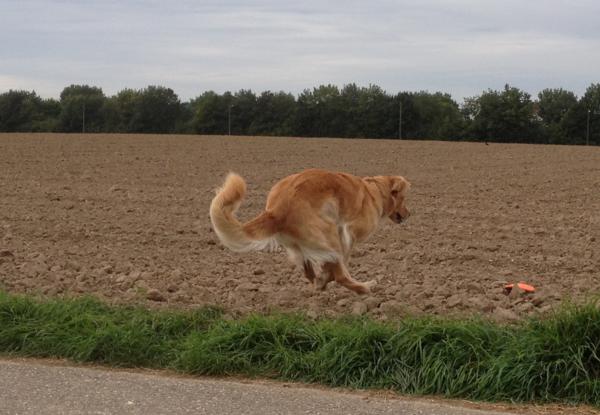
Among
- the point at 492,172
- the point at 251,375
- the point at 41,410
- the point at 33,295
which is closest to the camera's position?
the point at 41,410

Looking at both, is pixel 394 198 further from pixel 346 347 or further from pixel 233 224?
pixel 346 347

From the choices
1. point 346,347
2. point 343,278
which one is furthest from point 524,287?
point 346,347

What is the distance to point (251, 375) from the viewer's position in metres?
5.82

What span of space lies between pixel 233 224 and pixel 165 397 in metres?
2.27

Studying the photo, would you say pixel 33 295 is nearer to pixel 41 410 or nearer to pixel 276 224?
pixel 276 224

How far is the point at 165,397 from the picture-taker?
203 inches

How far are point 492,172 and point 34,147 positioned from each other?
1794 centimetres

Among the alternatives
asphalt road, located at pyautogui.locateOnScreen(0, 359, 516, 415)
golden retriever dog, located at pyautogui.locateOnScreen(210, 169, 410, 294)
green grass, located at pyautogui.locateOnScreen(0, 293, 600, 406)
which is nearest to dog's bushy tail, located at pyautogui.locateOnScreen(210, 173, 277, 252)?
golden retriever dog, located at pyautogui.locateOnScreen(210, 169, 410, 294)

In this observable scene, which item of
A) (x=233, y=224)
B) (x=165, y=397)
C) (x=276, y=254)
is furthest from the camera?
(x=276, y=254)

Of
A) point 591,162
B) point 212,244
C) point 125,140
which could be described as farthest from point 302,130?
point 212,244

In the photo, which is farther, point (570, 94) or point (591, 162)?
point (570, 94)

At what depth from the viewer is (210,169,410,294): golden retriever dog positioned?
7.20 metres

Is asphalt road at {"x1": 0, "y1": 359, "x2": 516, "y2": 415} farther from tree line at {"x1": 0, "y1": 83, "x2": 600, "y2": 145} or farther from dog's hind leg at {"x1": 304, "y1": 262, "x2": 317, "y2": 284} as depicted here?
tree line at {"x1": 0, "y1": 83, "x2": 600, "y2": 145}

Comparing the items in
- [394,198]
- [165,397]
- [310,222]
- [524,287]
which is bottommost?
[165,397]
